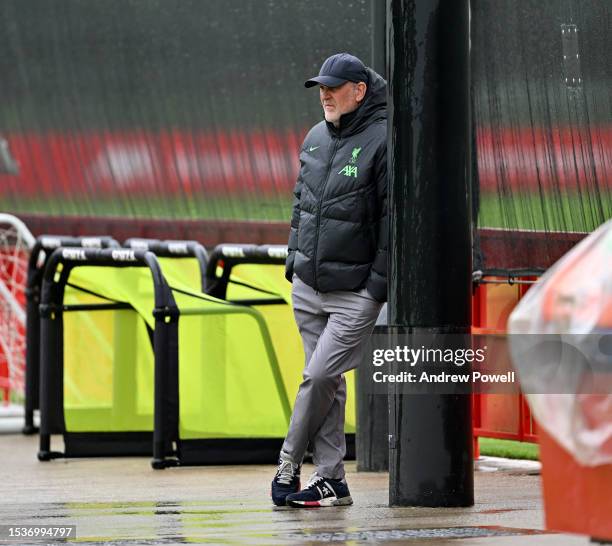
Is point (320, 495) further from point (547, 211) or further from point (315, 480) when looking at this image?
point (547, 211)

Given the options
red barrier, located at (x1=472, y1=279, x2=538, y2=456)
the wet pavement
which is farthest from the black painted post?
red barrier, located at (x1=472, y1=279, x2=538, y2=456)

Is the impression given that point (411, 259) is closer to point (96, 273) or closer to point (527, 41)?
point (527, 41)

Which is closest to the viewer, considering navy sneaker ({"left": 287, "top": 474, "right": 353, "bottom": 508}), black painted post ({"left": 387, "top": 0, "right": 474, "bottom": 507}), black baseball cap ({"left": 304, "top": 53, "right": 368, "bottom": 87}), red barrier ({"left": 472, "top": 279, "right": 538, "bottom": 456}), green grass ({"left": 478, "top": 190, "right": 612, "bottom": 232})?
black painted post ({"left": 387, "top": 0, "right": 474, "bottom": 507})

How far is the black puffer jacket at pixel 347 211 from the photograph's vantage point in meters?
8.07

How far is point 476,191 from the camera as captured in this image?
10.4 metres

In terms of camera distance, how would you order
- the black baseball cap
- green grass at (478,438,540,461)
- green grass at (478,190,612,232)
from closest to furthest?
the black baseball cap, green grass at (478,190,612,232), green grass at (478,438,540,461)

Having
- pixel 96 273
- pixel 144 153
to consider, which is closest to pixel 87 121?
pixel 144 153

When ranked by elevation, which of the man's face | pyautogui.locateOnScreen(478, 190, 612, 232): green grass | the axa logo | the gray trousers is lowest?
the gray trousers

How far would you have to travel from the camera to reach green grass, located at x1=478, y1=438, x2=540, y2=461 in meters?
11.3

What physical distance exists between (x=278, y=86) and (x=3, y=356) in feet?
10.4

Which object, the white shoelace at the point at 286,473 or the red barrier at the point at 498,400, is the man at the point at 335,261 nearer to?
the white shoelace at the point at 286,473

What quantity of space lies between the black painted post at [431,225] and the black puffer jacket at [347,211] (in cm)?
24

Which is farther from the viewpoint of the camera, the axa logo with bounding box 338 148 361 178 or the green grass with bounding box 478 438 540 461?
the green grass with bounding box 478 438 540 461

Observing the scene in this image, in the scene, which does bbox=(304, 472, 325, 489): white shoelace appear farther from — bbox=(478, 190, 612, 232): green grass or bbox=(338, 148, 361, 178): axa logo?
bbox=(478, 190, 612, 232): green grass
